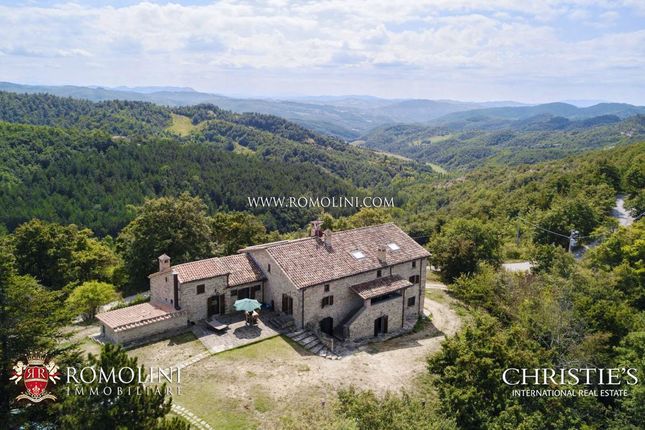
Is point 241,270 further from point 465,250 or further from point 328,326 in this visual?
point 465,250

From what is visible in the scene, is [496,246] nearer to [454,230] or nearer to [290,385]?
[454,230]

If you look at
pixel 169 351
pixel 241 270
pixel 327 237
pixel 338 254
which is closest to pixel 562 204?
pixel 338 254

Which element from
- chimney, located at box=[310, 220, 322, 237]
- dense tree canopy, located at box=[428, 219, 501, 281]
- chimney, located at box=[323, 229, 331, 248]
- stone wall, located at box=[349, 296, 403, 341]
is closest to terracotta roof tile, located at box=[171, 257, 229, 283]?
chimney, located at box=[310, 220, 322, 237]

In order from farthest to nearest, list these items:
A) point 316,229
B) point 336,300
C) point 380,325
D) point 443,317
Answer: point 443,317 → point 316,229 → point 380,325 → point 336,300

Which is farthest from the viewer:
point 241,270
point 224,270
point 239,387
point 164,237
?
point 164,237

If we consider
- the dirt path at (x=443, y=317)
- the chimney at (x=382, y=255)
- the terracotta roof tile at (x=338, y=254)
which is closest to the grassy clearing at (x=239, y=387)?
the terracotta roof tile at (x=338, y=254)

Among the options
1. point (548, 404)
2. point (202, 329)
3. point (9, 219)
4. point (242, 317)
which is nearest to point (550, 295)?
point (548, 404)
